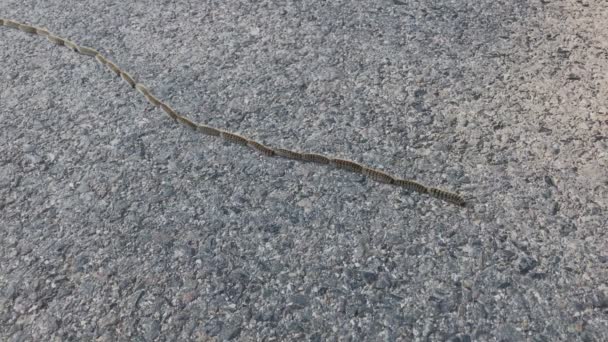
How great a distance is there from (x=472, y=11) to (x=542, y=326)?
2.79 metres

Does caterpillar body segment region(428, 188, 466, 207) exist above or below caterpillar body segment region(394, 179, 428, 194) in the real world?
above

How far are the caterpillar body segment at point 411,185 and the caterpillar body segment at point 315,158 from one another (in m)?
0.42

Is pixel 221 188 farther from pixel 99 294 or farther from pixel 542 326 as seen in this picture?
pixel 542 326

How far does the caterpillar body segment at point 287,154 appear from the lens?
12.1 feet

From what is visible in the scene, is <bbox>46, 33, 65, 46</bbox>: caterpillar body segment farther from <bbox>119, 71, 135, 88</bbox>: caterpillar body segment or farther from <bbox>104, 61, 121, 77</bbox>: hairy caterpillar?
<bbox>119, 71, 135, 88</bbox>: caterpillar body segment

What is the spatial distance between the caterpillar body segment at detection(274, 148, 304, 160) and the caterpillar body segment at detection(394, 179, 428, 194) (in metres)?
0.57

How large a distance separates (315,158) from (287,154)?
159 millimetres

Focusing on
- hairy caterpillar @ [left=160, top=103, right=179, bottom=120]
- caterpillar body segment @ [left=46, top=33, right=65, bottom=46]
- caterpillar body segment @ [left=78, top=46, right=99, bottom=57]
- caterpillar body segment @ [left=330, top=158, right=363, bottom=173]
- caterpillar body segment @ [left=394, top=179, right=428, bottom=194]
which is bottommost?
caterpillar body segment @ [left=46, top=33, right=65, bottom=46]

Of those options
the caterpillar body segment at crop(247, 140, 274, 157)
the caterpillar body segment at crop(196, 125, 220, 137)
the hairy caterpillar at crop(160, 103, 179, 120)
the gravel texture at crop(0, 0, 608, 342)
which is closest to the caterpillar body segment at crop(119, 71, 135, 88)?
the gravel texture at crop(0, 0, 608, 342)

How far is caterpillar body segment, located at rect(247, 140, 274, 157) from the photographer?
3.75 meters

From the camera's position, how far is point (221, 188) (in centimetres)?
353

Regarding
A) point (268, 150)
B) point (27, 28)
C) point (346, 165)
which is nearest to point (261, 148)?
point (268, 150)

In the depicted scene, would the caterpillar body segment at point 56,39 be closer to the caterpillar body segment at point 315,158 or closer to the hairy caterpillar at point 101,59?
the hairy caterpillar at point 101,59

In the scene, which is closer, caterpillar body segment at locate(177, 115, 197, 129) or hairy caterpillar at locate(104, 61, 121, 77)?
caterpillar body segment at locate(177, 115, 197, 129)
